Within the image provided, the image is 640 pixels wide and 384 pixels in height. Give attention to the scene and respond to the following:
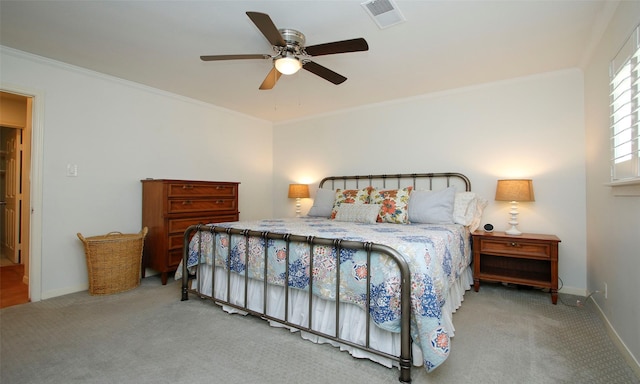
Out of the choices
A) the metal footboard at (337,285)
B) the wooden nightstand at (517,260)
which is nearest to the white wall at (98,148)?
the metal footboard at (337,285)

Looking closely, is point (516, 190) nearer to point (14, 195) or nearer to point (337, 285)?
point (337, 285)

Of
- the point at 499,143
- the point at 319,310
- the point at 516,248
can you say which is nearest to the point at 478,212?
the point at 516,248

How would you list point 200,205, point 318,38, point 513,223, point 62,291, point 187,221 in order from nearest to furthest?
point 318,38, point 62,291, point 513,223, point 187,221, point 200,205

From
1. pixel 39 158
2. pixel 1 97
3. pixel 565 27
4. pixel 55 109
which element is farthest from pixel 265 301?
pixel 1 97

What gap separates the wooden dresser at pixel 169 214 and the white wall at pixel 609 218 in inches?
148

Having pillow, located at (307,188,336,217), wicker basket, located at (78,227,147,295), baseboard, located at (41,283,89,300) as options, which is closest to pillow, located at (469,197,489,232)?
pillow, located at (307,188,336,217)

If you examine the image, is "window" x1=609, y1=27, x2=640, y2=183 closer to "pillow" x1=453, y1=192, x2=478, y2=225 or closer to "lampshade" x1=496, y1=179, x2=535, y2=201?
"lampshade" x1=496, y1=179, x2=535, y2=201

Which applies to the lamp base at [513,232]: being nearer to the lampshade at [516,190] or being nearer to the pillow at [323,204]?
the lampshade at [516,190]

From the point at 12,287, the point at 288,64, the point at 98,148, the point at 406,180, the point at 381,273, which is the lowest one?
the point at 12,287

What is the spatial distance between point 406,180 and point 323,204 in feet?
3.78

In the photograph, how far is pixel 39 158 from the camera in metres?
2.78

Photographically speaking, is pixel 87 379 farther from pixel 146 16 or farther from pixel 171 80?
pixel 171 80

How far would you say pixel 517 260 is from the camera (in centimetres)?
315

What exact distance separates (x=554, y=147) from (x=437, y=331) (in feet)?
8.79
